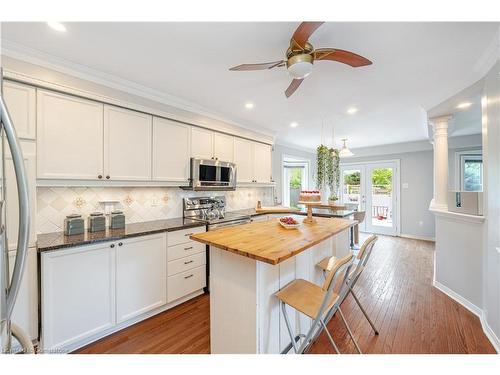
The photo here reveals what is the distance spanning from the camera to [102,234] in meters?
2.00

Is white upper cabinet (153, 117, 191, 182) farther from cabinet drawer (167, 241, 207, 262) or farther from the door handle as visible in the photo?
the door handle

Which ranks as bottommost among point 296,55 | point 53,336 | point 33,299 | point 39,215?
point 53,336

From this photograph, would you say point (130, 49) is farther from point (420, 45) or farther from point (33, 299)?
point (420, 45)

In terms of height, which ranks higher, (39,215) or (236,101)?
(236,101)

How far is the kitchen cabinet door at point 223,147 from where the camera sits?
3.25 m

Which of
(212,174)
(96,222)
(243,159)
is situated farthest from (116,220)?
(243,159)

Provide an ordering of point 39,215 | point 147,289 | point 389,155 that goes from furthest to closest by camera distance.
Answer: point 389,155, point 147,289, point 39,215

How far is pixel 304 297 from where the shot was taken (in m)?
1.44

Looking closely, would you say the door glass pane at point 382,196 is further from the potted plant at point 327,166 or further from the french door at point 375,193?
the potted plant at point 327,166

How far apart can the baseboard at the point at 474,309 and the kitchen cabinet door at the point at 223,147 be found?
329cm

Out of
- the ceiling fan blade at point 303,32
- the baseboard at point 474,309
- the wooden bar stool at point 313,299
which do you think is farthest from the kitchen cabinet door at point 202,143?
the baseboard at point 474,309

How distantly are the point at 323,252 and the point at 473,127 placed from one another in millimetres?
4405

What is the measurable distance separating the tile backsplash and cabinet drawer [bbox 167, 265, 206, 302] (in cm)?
84
